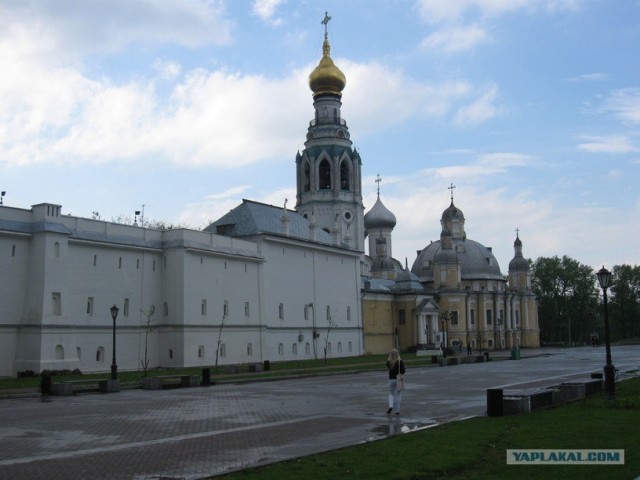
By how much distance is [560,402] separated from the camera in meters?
20.4

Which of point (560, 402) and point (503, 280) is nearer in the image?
point (560, 402)

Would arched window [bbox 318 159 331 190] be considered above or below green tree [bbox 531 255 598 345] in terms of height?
above

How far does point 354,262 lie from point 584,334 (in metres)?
77.6

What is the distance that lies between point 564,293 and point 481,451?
12646 cm

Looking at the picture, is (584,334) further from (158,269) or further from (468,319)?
(158,269)

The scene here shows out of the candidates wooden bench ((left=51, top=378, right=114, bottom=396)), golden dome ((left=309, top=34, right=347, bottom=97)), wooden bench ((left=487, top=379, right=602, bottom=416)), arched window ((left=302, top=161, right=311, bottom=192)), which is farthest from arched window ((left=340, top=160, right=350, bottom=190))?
wooden bench ((left=487, top=379, right=602, bottom=416))

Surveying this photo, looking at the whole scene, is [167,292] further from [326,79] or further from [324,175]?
[326,79]

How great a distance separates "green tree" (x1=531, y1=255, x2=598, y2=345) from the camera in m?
131

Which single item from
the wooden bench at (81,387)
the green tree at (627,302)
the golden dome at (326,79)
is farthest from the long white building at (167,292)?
the green tree at (627,302)

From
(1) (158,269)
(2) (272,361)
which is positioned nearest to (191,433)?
(1) (158,269)

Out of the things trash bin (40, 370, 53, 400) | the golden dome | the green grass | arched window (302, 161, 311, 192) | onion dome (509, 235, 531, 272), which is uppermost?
the golden dome

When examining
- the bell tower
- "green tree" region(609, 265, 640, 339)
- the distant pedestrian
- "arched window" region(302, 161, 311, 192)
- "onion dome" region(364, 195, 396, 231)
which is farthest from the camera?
"green tree" region(609, 265, 640, 339)

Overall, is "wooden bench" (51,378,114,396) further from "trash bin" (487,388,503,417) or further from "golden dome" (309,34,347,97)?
"golden dome" (309,34,347,97)

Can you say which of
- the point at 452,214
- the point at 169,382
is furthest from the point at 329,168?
the point at 169,382
